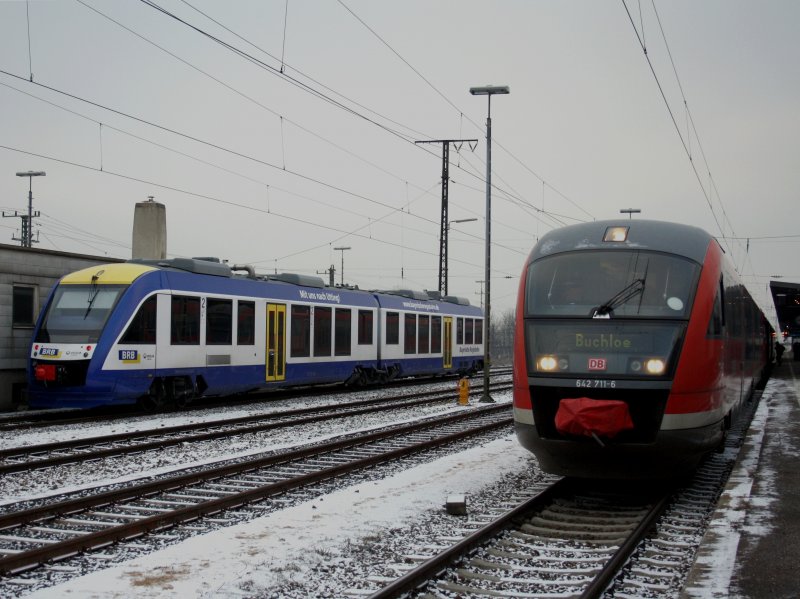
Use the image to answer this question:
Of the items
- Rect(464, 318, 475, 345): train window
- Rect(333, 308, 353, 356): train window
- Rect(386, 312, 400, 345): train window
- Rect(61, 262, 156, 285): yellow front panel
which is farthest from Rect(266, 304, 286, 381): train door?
Rect(464, 318, 475, 345): train window

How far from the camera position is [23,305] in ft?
63.5

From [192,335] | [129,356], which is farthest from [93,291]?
[192,335]

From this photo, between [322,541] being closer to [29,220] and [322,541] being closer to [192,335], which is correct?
[192,335]

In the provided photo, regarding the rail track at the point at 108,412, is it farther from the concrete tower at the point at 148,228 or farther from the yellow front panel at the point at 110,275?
the concrete tower at the point at 148,228

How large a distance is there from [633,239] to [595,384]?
180 centimetres

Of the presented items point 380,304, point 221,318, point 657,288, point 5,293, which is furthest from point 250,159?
point 657,288

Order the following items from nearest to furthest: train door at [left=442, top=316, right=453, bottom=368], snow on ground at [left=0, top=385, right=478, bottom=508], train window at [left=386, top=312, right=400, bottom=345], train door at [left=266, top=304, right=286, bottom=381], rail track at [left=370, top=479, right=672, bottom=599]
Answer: rail track at [left=370, top=479, right=672, bottom=599] < snow on ground at [left=0, top=385, right=478, bottom=508] < train door at [left=266, top=304, right=286, bottom=381] < train window at [left=386, top=312, right=400, bottom=345] < train door at [left=442, top=316, right=453, bottom=368]

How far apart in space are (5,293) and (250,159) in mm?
6245

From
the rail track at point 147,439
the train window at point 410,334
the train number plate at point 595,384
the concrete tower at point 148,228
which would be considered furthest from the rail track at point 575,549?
the concrete tower at point 148,228

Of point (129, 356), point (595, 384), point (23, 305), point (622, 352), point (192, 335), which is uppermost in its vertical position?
point (23, 305)

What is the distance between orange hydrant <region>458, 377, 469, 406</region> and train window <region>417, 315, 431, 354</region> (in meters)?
8.55

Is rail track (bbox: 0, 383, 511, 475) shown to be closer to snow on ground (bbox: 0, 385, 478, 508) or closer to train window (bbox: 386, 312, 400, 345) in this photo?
snow on ground (bbox: 0, 385, 478, 508)

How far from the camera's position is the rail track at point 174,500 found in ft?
22.0

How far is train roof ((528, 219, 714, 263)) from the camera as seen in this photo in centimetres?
867
